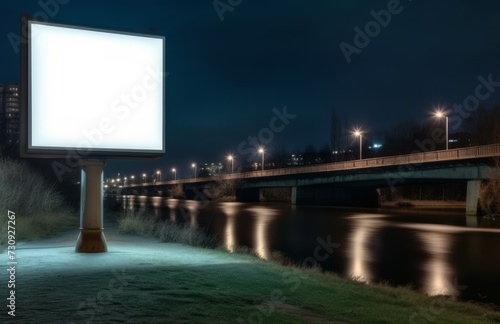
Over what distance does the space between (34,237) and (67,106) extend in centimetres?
954

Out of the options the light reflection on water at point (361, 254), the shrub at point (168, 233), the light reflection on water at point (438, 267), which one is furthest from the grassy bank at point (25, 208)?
the light reflection on water at point (438, 267)

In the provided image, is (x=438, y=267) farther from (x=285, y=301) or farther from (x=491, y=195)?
(x=491, y=195)

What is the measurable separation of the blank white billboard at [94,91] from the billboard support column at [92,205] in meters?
0.76

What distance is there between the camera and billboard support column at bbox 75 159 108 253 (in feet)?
50.1

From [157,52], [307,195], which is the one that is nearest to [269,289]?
[157,52]

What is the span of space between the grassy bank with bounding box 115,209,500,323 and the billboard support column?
12.8ft

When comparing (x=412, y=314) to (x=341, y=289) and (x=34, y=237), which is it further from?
(x=34, y=237)

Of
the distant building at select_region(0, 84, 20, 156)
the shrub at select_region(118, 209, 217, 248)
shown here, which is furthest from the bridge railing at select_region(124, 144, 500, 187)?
the distant building at select_region(0, 84, 20, 156)

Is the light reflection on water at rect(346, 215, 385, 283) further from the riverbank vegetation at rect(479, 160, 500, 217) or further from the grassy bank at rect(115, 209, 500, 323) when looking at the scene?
the riverbank vegetation at rect(479, 160, 500, 217)

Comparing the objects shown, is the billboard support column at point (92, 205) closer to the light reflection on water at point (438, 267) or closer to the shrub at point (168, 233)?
the shrub at point (168, 233)

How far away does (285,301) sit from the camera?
31.9ft

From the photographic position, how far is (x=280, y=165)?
147 m

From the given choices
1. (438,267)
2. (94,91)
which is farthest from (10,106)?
(438,267)

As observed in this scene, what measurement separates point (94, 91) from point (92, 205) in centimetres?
341
